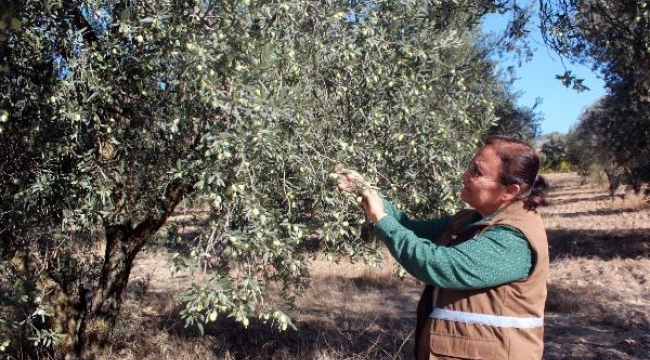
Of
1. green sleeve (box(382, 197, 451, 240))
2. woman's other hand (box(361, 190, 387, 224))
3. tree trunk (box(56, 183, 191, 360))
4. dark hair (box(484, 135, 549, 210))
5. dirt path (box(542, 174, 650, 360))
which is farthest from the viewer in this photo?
dirt path (box(542, 174, 650, 360))

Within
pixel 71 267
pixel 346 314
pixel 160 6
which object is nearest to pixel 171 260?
pixel 160 6

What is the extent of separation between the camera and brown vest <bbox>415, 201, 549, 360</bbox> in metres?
2.10

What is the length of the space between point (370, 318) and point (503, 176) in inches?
272

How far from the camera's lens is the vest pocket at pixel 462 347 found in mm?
2090

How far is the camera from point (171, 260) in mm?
2621

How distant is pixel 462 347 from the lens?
6.96 ft

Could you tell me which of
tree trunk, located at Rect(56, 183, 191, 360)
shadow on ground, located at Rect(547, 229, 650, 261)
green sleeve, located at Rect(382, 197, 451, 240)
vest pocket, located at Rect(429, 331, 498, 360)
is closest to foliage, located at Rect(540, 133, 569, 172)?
shadow on ground, located at Rect(547, 229, 650, 261)

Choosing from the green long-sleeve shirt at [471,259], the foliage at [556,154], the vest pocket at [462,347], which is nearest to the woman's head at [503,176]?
the green long-sleeve shirt at [471,259]

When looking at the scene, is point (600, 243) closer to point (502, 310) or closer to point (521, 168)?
point (521, 168)

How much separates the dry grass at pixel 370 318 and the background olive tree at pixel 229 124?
1.94m

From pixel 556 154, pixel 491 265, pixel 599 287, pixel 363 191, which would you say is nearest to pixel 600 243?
pixel 599 287

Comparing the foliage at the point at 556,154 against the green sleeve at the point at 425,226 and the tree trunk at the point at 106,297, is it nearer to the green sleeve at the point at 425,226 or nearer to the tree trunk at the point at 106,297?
the tree trunk at the point at 106,297

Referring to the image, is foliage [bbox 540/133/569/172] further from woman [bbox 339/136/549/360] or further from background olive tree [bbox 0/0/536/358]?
woman [bbox 339/136/549/360]

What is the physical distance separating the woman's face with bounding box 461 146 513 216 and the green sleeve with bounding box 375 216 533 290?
158 millimetres
